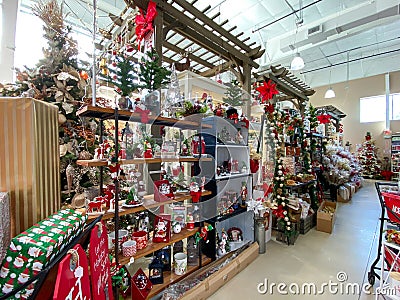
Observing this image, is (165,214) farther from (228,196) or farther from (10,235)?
(10,235)

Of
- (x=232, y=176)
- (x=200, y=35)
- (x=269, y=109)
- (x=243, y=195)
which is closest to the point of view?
(x=232, y=176)

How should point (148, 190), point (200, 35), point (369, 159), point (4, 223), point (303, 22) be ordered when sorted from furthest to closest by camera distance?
1. point (369, 159)
2. point (303, 22)
3. point (200, 35)
4. point (148, 190)
5. point (4, 223)

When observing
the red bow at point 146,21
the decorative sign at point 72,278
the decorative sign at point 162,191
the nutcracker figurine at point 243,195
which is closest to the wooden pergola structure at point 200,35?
the red bow at point 146,21

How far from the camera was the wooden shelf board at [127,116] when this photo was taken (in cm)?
125

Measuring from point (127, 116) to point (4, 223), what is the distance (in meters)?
0.95

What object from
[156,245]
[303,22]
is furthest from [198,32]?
[303,22]

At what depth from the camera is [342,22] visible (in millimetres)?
3809

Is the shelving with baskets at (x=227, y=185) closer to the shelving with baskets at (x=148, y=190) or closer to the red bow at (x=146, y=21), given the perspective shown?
the shelving with baskets at (x=148, y=190)

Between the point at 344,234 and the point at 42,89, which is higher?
the point at 42,89

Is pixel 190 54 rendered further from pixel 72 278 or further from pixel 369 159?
pixel 369 159

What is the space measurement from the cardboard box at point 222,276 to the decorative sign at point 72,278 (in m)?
1.19

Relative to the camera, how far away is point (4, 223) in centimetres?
67

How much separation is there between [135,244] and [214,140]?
120 cm

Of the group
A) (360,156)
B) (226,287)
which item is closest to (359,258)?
(226,287)
